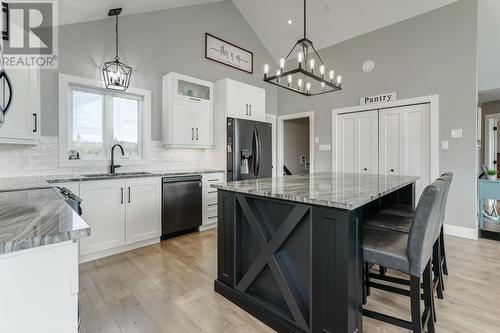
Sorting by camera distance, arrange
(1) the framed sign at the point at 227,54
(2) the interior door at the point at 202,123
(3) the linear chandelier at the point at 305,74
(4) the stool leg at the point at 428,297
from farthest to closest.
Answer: (1) the framed sign at the point at 227,54, (2) the interior door at the point at 202,123, (3) the linear chandelier at the point at 305,74, (4) the stool leg at the point at 428,297

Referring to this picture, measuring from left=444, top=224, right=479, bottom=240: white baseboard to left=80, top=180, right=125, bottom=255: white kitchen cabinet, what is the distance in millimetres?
4577

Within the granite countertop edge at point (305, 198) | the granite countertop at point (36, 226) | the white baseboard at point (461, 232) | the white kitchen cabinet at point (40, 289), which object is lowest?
the white baseboard at point (461, 232)

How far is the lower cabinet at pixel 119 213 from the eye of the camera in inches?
110

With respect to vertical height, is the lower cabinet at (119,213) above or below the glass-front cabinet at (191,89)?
below

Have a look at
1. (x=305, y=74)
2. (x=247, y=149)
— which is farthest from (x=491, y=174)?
(x=247, y=149)

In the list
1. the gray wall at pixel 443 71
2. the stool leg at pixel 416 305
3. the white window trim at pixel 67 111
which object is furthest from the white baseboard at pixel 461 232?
the white window trim at pixel 67 111

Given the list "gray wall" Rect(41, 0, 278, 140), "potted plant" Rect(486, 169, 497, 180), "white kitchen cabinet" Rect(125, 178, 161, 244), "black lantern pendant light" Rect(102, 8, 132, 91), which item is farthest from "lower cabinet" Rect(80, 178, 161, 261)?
"potted plant" Rect(486, 169, 497, 180)

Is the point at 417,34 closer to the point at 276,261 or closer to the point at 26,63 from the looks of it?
the point at 276,261

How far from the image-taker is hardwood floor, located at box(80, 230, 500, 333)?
1769 mm

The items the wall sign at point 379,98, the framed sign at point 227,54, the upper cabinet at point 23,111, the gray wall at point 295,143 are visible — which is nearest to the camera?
the upper cabinet at point 23,111

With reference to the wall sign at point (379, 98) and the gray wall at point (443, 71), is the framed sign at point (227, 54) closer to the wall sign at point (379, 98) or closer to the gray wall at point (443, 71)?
the gray wall at point (443, 71)

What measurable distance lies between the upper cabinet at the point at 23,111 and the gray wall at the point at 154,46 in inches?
17.6

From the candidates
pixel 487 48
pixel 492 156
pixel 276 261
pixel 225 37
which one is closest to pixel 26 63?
pixel 276 261

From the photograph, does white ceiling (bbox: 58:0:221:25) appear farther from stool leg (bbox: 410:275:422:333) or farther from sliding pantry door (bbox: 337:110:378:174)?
stool leg (bbox: 410:275:422:333)
